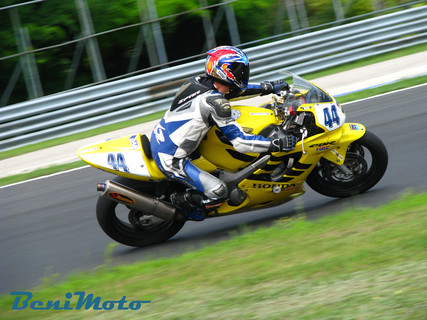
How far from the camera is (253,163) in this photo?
20.1ft

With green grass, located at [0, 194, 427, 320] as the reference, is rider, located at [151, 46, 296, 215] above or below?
above

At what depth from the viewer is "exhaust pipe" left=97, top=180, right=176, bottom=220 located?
6.01 metres

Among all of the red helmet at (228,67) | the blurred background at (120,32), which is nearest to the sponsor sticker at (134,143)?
the red helmet at (228,67)

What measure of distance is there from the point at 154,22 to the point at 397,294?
37.4 feet

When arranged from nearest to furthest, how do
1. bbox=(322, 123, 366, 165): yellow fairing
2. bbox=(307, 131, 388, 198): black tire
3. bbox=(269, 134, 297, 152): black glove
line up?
bbox=(269, 134, 297, 152): black glove < bbox=(322, 123, 366, 165): yellow fairing < bbox=(307, 131, 388, 198): black tire

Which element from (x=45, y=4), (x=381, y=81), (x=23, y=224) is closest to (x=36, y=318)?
(x=23, y=224)

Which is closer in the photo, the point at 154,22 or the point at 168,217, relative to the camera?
the point at 168,217

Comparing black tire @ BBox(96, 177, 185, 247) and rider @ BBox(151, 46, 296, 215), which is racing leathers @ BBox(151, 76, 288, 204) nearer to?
rider @ BBox(151, 46, 296, 215)

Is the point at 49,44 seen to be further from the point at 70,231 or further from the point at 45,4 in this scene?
the point at 70,231

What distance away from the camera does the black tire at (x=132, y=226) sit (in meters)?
6.21

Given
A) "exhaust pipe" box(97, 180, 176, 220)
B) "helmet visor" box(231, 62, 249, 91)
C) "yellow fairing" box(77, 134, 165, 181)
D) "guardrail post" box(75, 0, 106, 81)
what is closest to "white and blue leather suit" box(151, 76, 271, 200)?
"yellow fairing" box(77, 134, 165, 181)

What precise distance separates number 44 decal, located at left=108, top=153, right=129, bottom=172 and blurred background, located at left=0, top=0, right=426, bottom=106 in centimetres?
771

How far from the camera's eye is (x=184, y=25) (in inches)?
604

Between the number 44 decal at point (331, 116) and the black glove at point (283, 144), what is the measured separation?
0.43 meters
